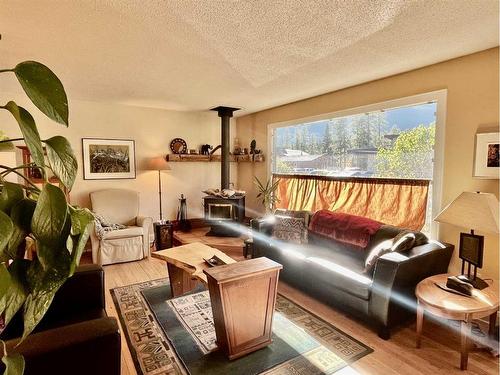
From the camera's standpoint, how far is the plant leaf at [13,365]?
562 mm

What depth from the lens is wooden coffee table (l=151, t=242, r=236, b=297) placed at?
8.76 feet

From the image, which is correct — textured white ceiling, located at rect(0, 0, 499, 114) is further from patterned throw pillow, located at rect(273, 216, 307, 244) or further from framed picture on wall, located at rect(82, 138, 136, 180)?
patterned throw pillow, located at rect(273, 216, 307, 244)

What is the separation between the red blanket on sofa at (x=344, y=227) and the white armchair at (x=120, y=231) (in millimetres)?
2486

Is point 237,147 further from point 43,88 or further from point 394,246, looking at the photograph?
point 43,88

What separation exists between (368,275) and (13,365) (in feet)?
8.58

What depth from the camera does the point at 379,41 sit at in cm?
229

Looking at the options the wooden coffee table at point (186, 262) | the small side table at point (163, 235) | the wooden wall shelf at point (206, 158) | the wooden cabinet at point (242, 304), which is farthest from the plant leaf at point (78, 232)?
the wooden wall shelf at point (206, 158)

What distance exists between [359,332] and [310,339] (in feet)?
1.49

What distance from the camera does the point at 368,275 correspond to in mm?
2639

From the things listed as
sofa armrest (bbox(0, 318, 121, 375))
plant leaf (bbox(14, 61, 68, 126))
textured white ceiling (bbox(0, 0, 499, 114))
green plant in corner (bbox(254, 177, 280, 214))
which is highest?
textured white ceiling (bbox(0, 0, 499, 114))

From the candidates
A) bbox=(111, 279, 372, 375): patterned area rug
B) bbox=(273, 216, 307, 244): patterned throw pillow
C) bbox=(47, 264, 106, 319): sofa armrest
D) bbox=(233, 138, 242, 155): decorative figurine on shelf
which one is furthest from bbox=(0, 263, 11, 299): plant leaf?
bbox=(233, 138, 242, 155): decorative figurine on shelf

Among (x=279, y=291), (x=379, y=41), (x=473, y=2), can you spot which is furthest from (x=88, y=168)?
(x=473, y=2)

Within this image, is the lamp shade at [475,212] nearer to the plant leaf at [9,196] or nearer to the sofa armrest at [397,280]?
the sofa armrest at [397,280]

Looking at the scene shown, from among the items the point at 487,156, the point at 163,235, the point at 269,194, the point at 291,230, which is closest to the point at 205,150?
the point at 269,194
